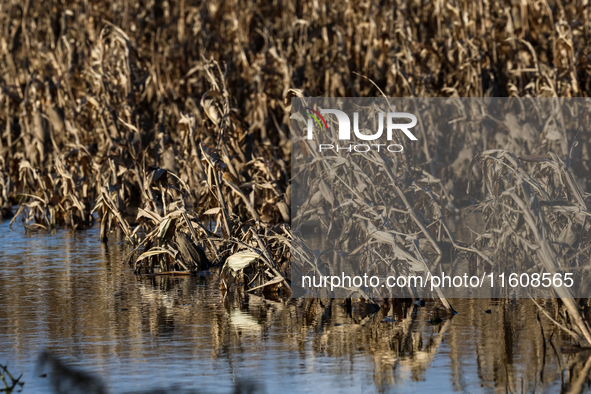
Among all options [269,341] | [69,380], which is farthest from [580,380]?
[69,380]

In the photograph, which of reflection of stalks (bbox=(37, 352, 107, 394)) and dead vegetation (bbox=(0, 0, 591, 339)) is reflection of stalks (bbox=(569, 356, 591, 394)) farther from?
reflection of stalks (bbox=(37, 352, 107, 394))

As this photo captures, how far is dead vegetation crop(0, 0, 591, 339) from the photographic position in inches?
424

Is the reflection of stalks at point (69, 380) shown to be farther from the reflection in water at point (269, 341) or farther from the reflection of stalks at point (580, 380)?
the reflection of stalks at point (580, 380)

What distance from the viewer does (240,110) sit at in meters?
18.0

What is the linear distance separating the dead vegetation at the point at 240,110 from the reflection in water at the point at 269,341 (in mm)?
607

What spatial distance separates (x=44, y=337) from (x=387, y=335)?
2.61m

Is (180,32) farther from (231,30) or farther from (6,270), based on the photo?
(6,270)

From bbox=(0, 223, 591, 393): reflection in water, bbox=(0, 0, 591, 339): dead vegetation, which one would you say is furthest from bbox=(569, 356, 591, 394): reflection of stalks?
bbox=(0, 0, 591, 339): dead vegetation

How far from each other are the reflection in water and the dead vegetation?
0.61 meters

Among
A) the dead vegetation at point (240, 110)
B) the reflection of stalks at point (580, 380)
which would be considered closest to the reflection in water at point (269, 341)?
the reflection of stalks at point (580, 380)

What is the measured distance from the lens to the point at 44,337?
26.5 feet

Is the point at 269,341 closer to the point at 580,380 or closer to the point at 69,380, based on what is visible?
the point at 69,380

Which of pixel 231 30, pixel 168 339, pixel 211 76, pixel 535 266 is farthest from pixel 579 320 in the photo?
→ pixel 231 30

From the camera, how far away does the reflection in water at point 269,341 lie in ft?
22.1
